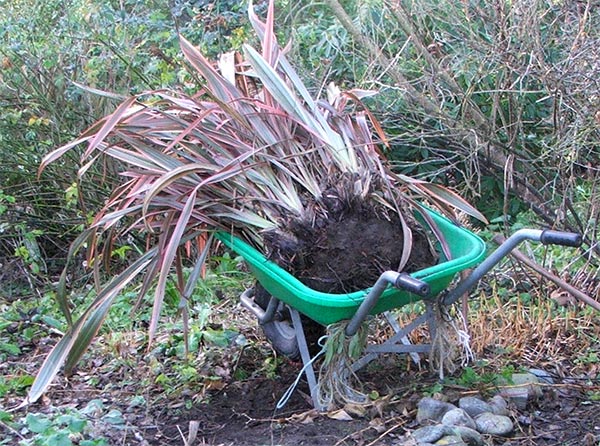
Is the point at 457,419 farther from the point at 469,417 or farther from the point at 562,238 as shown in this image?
the point at 562,238

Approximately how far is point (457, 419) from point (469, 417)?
2.9 inches

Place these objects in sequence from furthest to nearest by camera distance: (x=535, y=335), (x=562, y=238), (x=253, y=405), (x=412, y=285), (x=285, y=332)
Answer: (x=535, y=335) < (x=285, y=332) < (x=253, y=405) < (x=562, y=238) < (x=412, y=285)

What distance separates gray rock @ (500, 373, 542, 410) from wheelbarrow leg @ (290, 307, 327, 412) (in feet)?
2.20

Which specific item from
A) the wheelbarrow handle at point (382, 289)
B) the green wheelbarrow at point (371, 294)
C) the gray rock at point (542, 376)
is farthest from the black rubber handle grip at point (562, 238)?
the gray rock at point (542, 376)

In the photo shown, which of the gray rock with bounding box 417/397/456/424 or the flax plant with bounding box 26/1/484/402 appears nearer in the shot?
the gray rock with bounding box 417/397/456/424

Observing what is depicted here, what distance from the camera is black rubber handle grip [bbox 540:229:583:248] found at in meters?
2.69

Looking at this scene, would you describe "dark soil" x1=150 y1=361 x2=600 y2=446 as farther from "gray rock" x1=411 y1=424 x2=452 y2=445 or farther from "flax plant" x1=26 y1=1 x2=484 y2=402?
"flax plant" x1=26 y1=1 x2=484 y2=402

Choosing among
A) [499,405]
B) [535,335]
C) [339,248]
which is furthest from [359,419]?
[535,335]

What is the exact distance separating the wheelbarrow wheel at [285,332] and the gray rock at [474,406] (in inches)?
26.7

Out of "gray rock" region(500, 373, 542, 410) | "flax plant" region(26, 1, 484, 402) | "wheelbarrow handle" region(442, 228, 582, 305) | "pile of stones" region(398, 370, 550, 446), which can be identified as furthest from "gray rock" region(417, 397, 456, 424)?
"flax plant" region(26, 1, 484, 402)

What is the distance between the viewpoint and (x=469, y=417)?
2912 mm

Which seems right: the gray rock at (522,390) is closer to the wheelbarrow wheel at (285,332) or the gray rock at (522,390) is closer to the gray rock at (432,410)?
the gray rock at (432,410)

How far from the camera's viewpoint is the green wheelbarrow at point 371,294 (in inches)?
110

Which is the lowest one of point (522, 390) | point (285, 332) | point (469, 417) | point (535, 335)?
point (535, 335)
